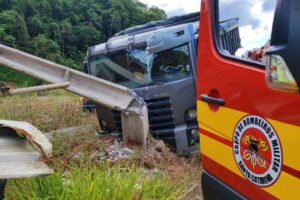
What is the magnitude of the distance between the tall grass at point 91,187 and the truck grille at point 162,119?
80.4 inches

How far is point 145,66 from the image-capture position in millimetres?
5684

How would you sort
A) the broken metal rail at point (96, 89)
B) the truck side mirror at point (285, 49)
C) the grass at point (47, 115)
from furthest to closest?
the grass at point (47, 115) → the broken metal rail at point (96, 89) → the truck side mirror at point (285, 49)

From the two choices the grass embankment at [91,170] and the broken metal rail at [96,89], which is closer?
the grass embankment at [91,170]

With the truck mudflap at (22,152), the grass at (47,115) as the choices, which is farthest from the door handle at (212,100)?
the grass at (47,115)

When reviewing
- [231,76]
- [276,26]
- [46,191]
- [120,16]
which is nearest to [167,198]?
[46,191]

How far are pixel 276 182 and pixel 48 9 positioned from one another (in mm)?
38917

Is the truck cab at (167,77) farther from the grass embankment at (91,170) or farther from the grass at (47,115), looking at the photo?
the grass at (47,115)

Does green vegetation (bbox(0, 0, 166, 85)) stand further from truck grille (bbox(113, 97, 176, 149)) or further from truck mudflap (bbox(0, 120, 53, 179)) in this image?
truck mudflap (bbox(0, 120, 53, 179))

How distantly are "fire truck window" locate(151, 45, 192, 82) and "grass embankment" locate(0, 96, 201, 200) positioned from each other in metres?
1.02

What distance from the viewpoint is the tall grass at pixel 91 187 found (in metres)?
3.07

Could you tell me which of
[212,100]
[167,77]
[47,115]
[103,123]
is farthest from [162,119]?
[212,100]

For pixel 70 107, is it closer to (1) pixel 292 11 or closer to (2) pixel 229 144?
(2) pixel 229 144

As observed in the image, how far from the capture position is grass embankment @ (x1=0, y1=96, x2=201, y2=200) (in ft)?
10.4

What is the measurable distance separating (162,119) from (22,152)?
3494 millimetres
